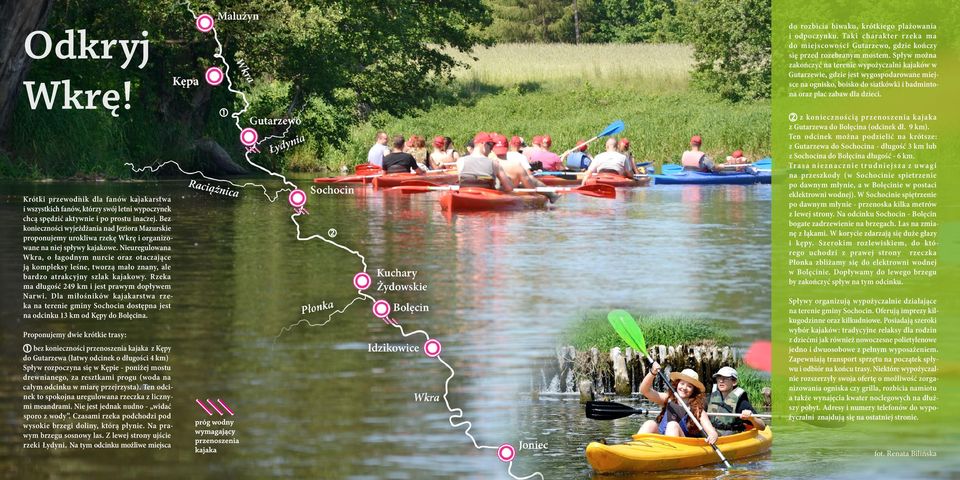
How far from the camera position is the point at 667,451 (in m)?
10.0

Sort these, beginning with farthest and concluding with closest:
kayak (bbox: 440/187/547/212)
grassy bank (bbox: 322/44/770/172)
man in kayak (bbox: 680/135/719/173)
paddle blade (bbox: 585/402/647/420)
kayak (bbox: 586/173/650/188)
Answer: grassy bank (bbox: 322/44/770/172) → man in kayak (bbox: 680/135/719/173) → kayak (bbox: 586/173/650/188) → kayak (bbox: 440/187/547/212) → paddle blade (bbox: 585/402/647/420)

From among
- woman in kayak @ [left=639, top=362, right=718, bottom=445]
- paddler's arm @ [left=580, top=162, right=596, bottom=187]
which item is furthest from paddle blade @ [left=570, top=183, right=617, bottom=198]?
woman in kayak @ [left=639, top=362, right=718, bottom=445]

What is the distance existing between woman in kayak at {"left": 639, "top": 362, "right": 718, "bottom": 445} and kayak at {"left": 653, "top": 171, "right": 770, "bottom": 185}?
697 inches

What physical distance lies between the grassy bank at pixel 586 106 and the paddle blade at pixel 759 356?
23420 mm

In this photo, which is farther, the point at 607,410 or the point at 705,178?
the point at 705,178

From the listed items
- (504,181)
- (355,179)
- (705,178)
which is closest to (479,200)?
(504,181)

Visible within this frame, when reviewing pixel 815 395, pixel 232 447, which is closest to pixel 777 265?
pixel 815 395

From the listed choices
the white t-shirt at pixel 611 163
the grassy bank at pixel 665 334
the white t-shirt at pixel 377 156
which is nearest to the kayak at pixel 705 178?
the white t-shirt at pixel 611 163

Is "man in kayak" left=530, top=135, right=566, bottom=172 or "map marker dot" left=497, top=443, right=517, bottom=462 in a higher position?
"man in kayak" left=530, top=135, right=566, bottom=172

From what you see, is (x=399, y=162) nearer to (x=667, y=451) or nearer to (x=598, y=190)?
(x=598, y=190)

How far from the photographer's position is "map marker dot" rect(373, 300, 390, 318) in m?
12.8

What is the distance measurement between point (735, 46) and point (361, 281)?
118 ft

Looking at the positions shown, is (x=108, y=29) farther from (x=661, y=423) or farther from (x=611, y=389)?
(x=661, y=423)

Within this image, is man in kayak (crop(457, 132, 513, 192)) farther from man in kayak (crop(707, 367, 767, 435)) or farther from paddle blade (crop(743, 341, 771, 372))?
man in kayak (crop(707, 367, 767, 435))
